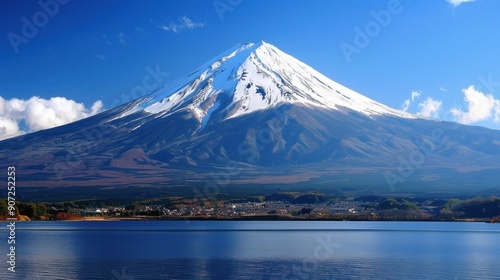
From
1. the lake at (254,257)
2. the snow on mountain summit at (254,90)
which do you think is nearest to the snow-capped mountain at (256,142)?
the snow on mountain summit at (254,90)

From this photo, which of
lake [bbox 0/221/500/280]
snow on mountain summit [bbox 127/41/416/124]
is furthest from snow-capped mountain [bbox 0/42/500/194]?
lake [bbox 0/221/500/280]

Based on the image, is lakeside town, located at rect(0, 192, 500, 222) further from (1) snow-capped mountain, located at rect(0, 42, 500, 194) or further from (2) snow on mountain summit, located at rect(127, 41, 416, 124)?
(2) snow on mountain summit, located at rect(127, 41, 416, 124)

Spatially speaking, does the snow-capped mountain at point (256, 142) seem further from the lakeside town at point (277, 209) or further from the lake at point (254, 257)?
the lake at point (254, 257)

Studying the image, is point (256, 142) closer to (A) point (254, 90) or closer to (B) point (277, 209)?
(A) point (254, 90)

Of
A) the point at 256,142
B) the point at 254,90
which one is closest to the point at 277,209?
the point at 256,142

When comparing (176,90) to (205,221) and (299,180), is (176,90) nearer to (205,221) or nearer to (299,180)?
(299,180)
